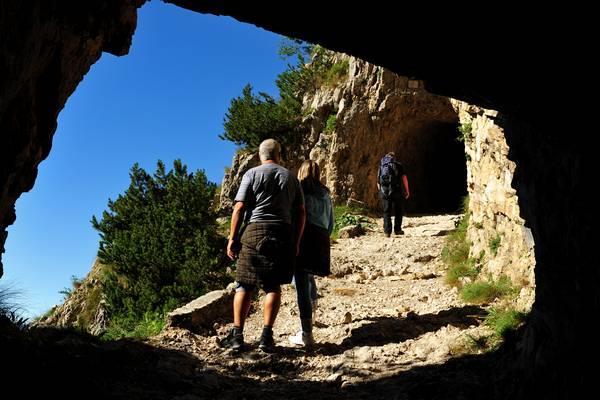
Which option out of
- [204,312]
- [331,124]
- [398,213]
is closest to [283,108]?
[331,124]

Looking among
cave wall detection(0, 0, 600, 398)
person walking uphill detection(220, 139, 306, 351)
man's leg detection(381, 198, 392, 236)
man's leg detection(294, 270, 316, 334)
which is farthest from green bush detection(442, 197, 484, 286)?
cave wall detection(0, 0, 600, 398)

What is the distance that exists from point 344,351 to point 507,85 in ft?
10.7

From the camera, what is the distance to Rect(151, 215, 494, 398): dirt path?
420 centimetres

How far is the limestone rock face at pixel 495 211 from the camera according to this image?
5.64m

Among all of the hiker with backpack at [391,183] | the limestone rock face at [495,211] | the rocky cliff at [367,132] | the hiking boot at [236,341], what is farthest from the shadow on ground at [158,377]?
the rocky cliff at [367,132]

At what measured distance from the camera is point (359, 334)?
5461 millimetres

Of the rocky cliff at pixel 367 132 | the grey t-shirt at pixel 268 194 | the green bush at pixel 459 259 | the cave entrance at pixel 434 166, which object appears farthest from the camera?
the cave entrance at pixel 434 166

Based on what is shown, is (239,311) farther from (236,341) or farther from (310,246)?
(310,246)

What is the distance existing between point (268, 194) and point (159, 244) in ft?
27.1

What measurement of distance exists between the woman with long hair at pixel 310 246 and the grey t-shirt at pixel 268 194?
58 cm

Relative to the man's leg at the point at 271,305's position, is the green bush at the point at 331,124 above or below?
above

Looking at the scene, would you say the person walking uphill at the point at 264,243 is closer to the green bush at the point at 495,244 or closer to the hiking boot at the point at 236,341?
the hiking boot at the point at 236,341

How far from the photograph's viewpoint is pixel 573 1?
6.27ft

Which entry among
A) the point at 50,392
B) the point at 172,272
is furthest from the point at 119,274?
the point at 50,392
